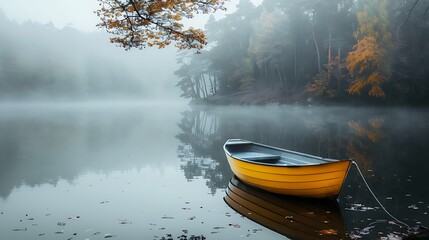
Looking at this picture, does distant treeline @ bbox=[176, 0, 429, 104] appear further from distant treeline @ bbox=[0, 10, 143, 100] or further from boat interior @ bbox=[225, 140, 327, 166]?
distant treeline @ bbox=[0, 10, 143, 100]

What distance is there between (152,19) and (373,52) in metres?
35.0

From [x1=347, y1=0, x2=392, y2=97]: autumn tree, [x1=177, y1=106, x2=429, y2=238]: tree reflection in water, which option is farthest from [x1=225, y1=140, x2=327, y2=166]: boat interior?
[x1=347, y1=0, x2=392, y2=97]: autumn tree

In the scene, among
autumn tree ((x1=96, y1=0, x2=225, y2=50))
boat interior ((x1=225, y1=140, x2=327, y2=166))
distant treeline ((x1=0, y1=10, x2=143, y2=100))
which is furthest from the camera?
distant treeline ((x1=0, y1=10, x2=143, y2=100))

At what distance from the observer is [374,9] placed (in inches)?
1626

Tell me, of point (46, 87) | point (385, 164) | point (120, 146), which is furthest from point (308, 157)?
point (46, 87)

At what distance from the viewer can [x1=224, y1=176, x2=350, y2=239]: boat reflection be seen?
29.7ft

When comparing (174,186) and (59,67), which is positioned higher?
(59,67)

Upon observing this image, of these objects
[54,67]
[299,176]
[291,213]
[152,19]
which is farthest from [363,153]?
[54,67]

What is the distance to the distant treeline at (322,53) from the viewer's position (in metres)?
40.6

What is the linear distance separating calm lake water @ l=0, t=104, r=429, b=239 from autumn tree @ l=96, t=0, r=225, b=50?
5221 mm

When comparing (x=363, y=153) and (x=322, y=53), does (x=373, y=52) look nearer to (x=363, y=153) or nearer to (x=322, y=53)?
(x=322, y=53)

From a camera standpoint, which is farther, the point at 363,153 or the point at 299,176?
the point at 363,153

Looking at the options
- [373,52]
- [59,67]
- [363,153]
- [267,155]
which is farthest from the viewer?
[59,67]

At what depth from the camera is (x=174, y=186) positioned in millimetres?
14055
